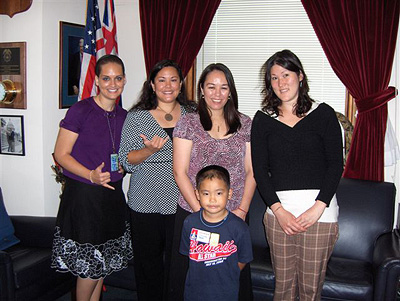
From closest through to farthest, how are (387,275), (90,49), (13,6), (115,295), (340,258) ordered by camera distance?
1. (387,275)
2. (340,258)
3. (115,295)
4. (13,6)
5. (90,49)

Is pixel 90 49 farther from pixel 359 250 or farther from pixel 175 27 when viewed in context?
pixel 359 250

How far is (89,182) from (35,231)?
1.04 m

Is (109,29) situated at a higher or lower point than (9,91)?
higher

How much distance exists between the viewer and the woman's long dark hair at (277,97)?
2.13 metres

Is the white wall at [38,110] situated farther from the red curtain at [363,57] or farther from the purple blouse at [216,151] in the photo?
the red curtain at [363,57]

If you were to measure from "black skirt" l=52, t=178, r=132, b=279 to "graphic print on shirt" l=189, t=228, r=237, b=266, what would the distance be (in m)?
0.69

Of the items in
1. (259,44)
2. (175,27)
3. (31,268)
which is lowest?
(31,268)

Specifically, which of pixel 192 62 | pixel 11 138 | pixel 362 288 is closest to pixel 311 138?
pixel 362 288

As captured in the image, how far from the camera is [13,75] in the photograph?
3643 millimetres

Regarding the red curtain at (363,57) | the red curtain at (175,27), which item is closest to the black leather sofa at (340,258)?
the red curtain at (363,57)

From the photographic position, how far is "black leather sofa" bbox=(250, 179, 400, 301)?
2.65m

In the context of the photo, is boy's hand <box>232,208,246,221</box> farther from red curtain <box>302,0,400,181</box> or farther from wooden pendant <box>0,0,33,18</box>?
wooden pendant <box>0,0,33,18</box>

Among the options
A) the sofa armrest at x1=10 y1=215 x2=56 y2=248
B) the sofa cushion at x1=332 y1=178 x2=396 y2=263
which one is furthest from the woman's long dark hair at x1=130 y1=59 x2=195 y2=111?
the sofa cushion at x1=332 y1=178 x2=396 y2=263

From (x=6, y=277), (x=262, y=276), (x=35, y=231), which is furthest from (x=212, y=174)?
(x=35, y=231)
